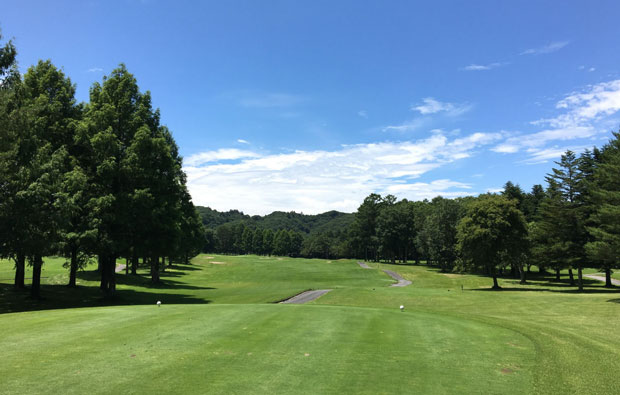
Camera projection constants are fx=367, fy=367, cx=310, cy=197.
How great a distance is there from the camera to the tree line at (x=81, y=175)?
21.6m

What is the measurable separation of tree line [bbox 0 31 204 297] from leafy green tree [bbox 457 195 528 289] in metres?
35.5

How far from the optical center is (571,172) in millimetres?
46375

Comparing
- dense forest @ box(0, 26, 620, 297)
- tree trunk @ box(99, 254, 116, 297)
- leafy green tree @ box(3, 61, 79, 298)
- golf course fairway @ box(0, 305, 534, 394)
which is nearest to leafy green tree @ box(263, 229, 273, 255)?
dense forest @ box(0, 26, 620, 297)

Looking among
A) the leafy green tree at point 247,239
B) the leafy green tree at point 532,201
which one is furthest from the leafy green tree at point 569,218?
the leafy green tree at point 247,239

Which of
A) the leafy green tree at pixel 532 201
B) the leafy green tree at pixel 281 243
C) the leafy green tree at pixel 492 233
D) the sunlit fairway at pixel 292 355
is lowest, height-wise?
the leafy green tree at pixel 281 243

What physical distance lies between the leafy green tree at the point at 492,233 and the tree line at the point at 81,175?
3546 centimetres

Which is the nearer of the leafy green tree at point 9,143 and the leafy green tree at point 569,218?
the leafy green tree at point 9,143

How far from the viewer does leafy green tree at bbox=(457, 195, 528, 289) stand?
4569 cm

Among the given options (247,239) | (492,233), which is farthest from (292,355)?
(247,239)

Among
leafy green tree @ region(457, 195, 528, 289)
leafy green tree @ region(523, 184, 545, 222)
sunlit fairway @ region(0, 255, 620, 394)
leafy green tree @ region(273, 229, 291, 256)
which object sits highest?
leafy green tree @ region(523, 184, 545, 222)

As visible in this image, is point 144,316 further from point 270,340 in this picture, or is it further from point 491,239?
point 491,239

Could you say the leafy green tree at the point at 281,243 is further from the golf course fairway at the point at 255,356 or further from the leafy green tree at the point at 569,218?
the golf course fairway at the point at 255,356

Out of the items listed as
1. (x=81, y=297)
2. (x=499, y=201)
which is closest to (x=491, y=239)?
(x=499, y=201)

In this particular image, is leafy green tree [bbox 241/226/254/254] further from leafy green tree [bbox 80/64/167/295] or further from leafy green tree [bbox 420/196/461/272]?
leafy green tree [bbox 80/64/167/295]
